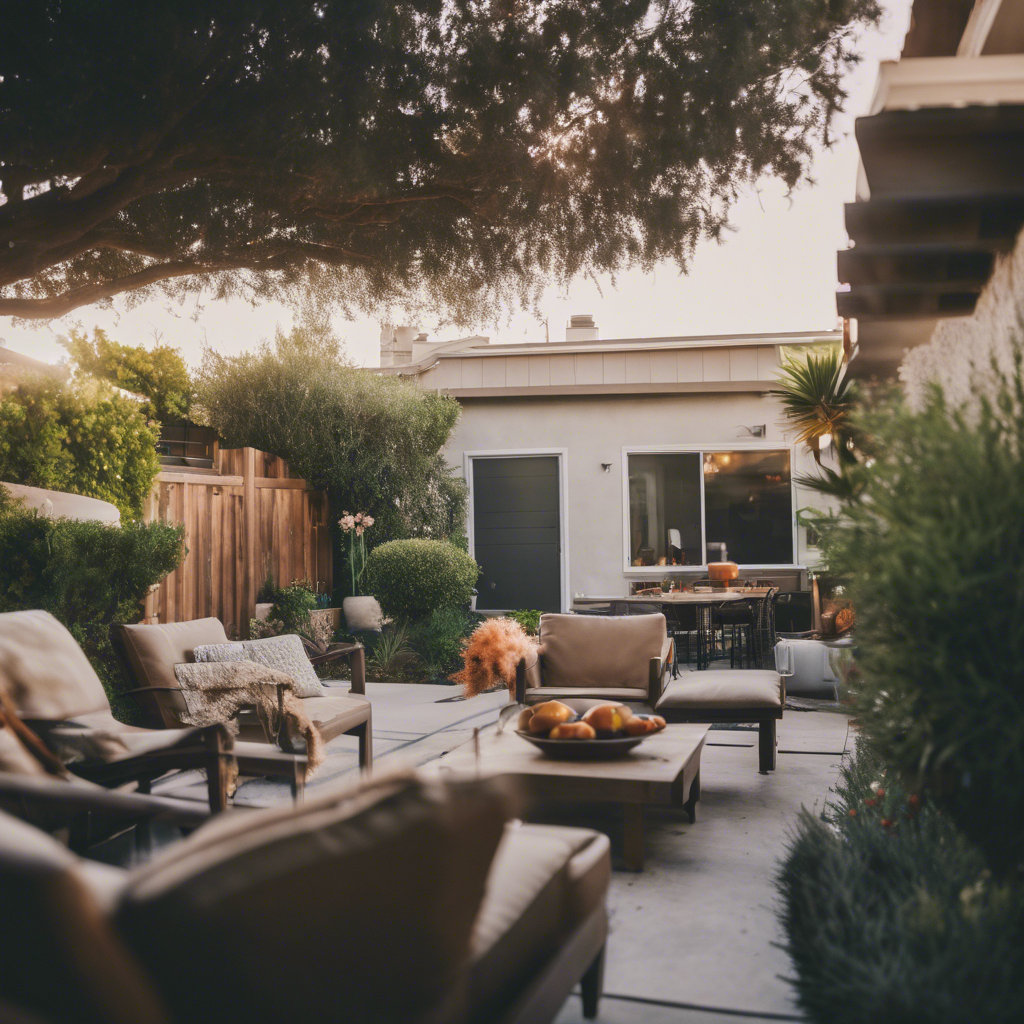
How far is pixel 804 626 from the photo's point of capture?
9.43 m

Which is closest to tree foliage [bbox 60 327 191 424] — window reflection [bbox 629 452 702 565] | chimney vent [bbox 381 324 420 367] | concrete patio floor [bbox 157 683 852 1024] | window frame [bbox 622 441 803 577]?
chimney vent [bbox 381 324 420 367]

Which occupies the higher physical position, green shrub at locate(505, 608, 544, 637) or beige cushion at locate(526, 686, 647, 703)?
green shrub at locate(505, 608, 544, 637)

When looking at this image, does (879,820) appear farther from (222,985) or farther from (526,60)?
(526,60)

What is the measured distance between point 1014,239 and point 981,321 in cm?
54

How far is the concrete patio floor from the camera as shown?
2215 millimetres

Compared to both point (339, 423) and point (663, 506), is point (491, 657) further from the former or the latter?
point (663, 506)

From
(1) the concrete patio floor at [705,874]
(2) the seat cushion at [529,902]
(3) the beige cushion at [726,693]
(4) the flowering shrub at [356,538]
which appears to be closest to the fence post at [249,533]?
(4) the flowering shrub at [356,538]

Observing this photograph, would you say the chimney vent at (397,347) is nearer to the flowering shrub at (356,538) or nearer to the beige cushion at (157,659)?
the flowering shrub at (356,538)

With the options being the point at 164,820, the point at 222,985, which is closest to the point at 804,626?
the point at 164,820

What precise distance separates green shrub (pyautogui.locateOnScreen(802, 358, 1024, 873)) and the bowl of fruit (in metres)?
1.53

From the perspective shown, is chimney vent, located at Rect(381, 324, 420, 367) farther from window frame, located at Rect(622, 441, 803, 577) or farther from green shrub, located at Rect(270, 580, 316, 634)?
green shrub, located at Rect(270, 580, 316, 634)

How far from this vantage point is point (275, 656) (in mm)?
4406

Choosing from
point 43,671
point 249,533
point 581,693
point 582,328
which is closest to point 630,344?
point 582,328

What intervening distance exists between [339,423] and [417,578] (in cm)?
220
